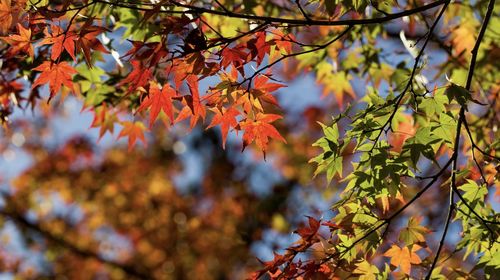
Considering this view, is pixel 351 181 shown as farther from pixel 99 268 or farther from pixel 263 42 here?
pixel 99 268

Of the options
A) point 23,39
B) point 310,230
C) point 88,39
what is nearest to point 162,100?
point 88,39

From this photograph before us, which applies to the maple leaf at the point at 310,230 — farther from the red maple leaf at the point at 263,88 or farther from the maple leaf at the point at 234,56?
the maple leaf at the point at 234,56

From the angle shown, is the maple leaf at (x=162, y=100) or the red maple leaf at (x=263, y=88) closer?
the red maple leaf at (x=263, y=88)

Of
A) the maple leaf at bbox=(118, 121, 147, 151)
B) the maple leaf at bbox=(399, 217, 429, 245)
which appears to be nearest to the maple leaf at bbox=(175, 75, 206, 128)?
the maple leaf at bbox=(399, 217, 429, 245)

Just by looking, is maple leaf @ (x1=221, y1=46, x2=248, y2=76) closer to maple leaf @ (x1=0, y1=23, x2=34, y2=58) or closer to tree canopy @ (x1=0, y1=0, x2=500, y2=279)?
tree canopy @ (x1=0, y1=0, x2=500, y2=279)

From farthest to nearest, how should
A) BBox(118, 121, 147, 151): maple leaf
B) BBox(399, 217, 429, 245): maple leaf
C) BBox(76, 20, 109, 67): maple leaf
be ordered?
BBox(118, 121, 147, 151): maple leaf, BBox(399, 217, 429, 245): maple leaf, BBox(76, 20, 109, 67): maple leaf

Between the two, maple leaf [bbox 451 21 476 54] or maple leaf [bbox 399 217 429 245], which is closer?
maple leaf [bbox 399 217 429 245]

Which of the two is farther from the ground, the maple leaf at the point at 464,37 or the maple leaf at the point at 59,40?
the maple leaf at the point at 464,37

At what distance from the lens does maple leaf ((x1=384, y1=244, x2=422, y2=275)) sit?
97.4 inches

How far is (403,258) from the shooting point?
8.16 ft

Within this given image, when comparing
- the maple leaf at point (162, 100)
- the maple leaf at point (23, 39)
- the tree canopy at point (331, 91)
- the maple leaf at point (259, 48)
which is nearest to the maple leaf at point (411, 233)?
the tree canopy at point (331, 91)

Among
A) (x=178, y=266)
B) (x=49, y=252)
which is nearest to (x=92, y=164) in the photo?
Result: (x=49, y=252)

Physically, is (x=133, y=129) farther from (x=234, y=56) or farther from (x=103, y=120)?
(x=234, y=56)

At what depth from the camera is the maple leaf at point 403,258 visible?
2475mm
